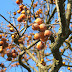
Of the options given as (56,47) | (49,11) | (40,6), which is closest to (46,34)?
(56,47)

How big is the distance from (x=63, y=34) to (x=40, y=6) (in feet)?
10.3

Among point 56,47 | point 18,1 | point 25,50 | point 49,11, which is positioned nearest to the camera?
point 56,47

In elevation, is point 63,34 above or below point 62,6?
below

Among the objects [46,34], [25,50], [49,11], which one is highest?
[49,11]

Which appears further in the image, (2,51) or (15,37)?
(15,37)

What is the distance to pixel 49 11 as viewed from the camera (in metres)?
3.65

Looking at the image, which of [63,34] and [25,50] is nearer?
[63,34]

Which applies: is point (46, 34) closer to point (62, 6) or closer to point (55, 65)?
point (62, 6)

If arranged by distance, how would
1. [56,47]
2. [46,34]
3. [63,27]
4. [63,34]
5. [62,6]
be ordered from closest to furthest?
[46,34] → [62,6] → [63,27] → [63,34] → [56,47]

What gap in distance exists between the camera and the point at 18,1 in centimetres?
291

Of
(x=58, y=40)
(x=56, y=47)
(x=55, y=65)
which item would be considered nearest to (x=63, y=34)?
(x=58, y=40)

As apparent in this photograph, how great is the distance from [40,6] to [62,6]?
A: 3.26 meters

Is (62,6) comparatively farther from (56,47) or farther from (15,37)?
(15,37)

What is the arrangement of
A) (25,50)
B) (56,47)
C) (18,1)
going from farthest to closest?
(18,1) → (25,50) → (56,47)
